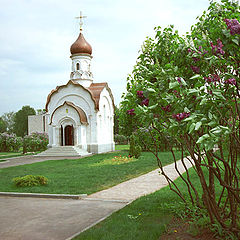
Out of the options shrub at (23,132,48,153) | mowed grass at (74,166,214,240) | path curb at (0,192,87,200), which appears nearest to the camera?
mowed grass at (74,166,214,240)

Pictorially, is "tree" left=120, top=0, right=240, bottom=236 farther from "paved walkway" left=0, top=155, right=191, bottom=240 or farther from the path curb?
the path curb

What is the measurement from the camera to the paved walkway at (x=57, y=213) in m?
5.30

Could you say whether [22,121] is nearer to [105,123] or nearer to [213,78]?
[105,123]

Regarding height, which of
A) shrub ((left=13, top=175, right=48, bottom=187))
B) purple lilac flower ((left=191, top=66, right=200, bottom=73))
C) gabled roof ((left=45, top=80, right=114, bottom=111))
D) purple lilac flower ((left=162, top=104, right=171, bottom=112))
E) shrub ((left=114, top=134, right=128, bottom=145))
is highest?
gabled roof ((left=45, top=80, right=114, bottom=111))

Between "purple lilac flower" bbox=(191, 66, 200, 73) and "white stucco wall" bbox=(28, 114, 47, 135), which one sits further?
"white stucco wall" bbox=(28, 114, 47, 135)

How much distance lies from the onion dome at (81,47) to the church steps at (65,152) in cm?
949

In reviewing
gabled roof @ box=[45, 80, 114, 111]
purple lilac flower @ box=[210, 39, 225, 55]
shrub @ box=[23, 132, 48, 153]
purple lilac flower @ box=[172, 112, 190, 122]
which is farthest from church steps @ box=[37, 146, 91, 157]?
purple lilac flower @ box=[172, 112, 190, 122]

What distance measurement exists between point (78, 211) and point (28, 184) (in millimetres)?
3607

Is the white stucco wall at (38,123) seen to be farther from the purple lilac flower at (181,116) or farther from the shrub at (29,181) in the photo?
the purple lilac flower at (181,116)

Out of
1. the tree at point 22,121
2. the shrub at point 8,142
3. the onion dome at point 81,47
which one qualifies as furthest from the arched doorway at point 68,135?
the tree at point 22,121

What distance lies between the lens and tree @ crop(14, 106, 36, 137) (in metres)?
60.0

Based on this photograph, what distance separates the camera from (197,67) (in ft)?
15.1

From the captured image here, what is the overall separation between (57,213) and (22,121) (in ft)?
187

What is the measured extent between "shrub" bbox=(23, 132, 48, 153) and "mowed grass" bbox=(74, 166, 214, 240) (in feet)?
76.3
